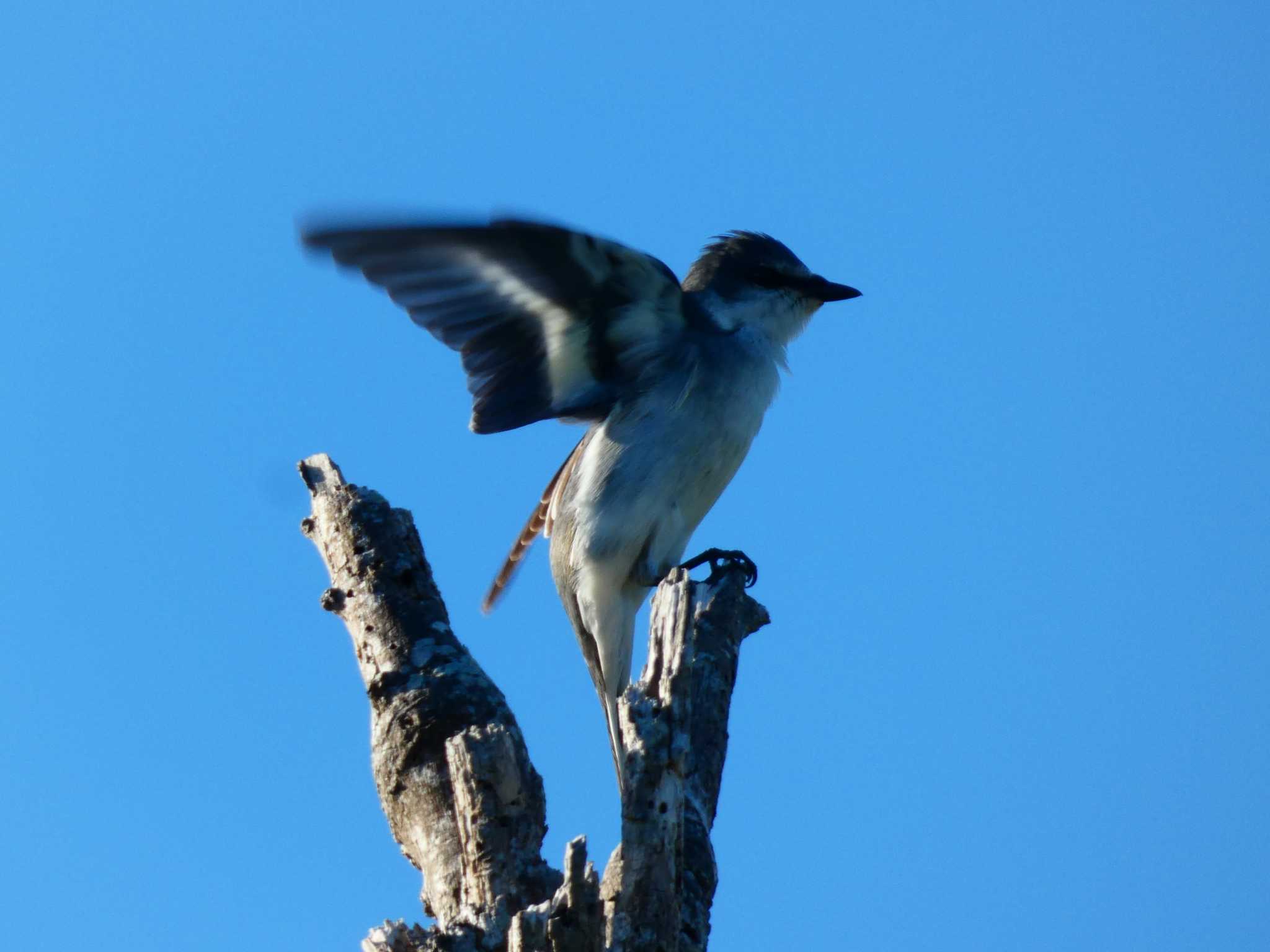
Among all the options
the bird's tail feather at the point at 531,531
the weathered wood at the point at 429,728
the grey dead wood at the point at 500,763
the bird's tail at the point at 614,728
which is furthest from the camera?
the bird's tail feather at the point at 531,531

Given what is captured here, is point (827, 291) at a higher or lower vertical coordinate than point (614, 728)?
higher

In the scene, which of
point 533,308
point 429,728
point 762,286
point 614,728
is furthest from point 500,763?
point 762,286

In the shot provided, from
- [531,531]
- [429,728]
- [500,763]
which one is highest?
[531,531]

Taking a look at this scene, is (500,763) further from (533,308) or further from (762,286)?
(762,286)

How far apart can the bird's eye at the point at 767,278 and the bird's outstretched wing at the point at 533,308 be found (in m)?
0.75

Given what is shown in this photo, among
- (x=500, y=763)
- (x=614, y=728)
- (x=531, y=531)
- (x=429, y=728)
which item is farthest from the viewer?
(x=531, y=531)

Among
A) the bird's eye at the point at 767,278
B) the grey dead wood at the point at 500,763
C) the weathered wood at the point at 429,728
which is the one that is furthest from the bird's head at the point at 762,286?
the weathered wood at the point at 429,728

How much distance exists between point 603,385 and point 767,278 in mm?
1307

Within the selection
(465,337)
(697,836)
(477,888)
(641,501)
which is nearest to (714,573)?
(641,501)

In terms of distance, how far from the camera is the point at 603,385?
25.5 feet

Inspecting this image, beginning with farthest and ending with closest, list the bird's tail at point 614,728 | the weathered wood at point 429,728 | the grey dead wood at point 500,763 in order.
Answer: the bird's tail at point 614,728 < the weathered wood at point 429,728 < the grey dead wood at point 500,763

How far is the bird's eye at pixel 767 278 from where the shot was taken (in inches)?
332

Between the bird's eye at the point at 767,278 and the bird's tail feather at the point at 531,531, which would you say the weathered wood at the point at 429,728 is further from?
the bird's eye at the point at 767,278

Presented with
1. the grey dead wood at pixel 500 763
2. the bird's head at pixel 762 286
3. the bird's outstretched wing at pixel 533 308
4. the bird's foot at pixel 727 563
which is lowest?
the grey dead wood at pixel 500 763
